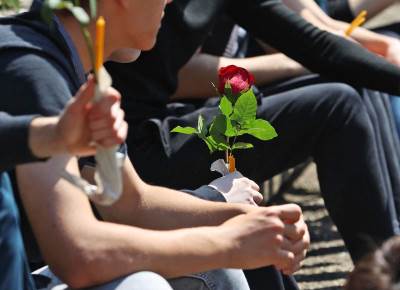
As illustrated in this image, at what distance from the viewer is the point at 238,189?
89.6 inches

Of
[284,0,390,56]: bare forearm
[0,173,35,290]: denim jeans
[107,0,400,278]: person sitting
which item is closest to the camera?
[0,173,35,290]: denim jeans

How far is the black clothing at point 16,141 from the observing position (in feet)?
5.19

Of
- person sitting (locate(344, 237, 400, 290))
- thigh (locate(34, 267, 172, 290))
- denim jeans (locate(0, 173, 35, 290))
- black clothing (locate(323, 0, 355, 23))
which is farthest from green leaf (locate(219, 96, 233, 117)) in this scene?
black clothing (locate(323, 0, 355, 23))

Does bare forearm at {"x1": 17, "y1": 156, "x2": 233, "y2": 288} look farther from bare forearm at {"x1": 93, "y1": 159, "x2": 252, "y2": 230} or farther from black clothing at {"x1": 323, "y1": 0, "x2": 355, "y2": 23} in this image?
black clothing at {"x1": 323, "y1": 0, "x2": 355, "y2": 23}

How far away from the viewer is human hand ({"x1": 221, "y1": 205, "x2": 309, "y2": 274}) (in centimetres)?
191

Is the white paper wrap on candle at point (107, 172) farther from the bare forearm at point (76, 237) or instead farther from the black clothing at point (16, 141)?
the bare forearm at point (76, 237)

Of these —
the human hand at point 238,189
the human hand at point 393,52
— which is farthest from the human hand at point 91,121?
the human hand at point 393,52

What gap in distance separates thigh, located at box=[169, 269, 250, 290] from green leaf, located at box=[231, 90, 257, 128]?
341 mm

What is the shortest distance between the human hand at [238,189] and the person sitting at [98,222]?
114mm

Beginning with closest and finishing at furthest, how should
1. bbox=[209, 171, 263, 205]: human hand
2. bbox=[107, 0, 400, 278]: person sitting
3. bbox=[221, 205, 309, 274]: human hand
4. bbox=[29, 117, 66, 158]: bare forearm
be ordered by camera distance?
bbox=[29, 117, 66, 158]: bare forearm < bbox=[221, 205, 309, 274]: human hand < bbox=[209, 171, 263, 205]: human hand < bbox=[107, 0, 400, 278]: person sitting

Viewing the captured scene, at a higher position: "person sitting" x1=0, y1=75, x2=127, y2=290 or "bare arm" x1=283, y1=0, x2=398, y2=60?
"person sitting" x1=0, y1=75, x2=127, y2=290

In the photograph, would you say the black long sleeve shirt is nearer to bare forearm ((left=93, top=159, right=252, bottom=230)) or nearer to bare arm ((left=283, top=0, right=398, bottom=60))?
bare arm ((left=283, top=0, right=398, bottom=60))

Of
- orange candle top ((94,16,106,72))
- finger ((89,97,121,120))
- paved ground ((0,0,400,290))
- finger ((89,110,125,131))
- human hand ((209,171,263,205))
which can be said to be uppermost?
orange candle top ((94,16,106,72))

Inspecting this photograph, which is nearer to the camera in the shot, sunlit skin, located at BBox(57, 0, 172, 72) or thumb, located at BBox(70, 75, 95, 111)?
thumb, located at BBox(70, 75, 95, 111)
